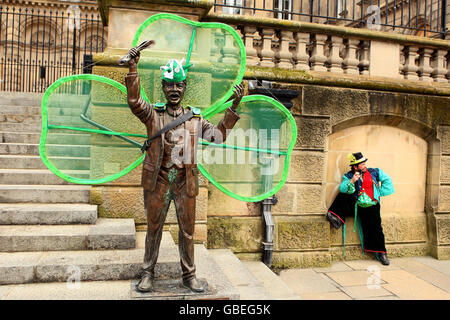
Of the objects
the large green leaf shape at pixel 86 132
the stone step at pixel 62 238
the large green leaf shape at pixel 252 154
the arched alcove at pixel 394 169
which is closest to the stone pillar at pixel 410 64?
the arched alcove at pixel 394 169

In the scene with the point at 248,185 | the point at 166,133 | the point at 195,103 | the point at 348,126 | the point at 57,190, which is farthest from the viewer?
the point at 348,126

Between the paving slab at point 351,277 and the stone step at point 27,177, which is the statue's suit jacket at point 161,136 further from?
the paving slab at point 351,277

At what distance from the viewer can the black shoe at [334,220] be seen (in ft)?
18.6

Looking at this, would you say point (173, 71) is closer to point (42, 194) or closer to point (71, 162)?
point (71, 162)

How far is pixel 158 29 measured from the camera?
3.35 m

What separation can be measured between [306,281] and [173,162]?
115 inches

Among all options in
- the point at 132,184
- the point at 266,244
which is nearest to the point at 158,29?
the point at 132,184

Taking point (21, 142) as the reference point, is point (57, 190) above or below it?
below

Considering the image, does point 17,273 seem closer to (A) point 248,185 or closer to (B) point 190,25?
(A) point 248,185

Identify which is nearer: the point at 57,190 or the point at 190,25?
the point at 190,25

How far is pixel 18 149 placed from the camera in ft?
18.9

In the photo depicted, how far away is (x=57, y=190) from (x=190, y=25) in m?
2.79

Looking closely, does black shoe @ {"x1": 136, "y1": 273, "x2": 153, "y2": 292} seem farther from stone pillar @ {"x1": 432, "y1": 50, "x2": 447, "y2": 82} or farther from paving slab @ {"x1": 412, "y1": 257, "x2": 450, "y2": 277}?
stone pillar @ {"x1": 432, "y1": 50, "x2": 447, "y2": 82}

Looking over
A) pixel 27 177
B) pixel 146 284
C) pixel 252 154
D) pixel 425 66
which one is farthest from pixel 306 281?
pixel 425 66
